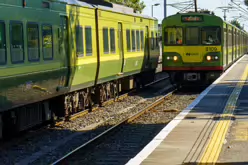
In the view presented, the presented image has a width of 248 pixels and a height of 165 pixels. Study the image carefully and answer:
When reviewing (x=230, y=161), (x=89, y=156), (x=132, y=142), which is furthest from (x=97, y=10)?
(x=230, y=161)

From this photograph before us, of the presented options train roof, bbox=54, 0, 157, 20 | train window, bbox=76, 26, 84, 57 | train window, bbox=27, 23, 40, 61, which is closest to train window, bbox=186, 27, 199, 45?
train roof, bbox=54, 0, 157, 20

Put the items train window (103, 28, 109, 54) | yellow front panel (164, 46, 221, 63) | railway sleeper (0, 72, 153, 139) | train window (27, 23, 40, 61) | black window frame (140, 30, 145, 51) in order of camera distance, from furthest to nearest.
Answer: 1. black window frame (140, 30, 145, 51)
2. yellow front panel (164, 46, 221, 63)
3. train window (103, 28, 109, 54)
4. railway sleeper (0, 72, 153, 139)
5. train window (27, 23, 40, 61)

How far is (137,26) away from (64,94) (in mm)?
8237

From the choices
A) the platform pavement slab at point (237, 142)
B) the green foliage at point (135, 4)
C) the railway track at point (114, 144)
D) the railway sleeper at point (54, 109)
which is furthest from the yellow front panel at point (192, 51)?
the green foliage at point (135, 4)

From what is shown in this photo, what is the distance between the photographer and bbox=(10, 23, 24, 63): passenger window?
34.4 ft

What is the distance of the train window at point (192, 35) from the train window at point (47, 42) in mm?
10793

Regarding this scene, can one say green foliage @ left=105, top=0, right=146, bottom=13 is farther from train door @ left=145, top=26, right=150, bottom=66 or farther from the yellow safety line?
the yellow safety line

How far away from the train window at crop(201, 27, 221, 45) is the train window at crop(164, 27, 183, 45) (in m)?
0.92

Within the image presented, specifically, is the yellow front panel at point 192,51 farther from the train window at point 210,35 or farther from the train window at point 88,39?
the train window at point 88,39

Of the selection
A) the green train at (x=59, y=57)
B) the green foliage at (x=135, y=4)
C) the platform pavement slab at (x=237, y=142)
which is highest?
the green foliage at (x=135, y=4)

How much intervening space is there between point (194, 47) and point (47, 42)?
10.9m

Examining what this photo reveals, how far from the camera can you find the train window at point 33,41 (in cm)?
1130

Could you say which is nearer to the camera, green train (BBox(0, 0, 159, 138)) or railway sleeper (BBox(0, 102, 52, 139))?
green train (BBox(0, 0, 159, 138))

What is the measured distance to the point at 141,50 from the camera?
22641mm
